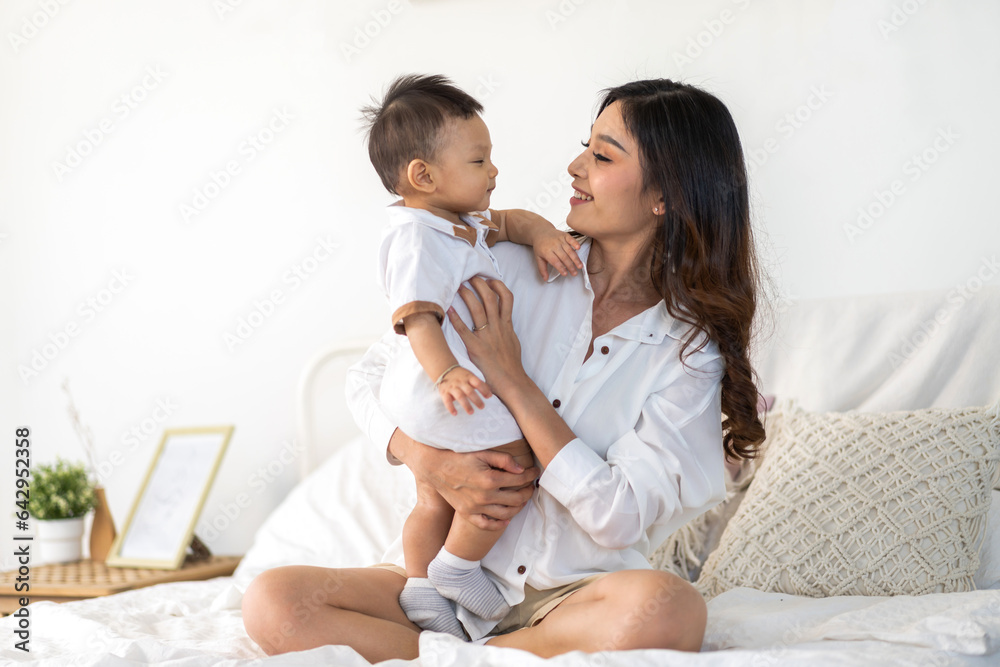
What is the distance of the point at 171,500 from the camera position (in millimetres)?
2348

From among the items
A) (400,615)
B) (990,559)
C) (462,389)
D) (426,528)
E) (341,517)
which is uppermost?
(462,389)

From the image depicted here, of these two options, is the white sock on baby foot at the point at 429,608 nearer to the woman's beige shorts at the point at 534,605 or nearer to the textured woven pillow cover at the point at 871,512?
the woman's beige shorts at the point at 534,605

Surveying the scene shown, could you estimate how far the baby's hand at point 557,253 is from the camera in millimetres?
1377

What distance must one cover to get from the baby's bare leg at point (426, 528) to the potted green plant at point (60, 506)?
58.1 inches

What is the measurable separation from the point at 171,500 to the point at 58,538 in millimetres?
333

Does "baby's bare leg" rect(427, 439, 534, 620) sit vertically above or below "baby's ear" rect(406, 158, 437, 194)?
below

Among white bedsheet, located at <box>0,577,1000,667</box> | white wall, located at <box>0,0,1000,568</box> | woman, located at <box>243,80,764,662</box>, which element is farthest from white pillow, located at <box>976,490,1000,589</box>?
white wall, located at <box>0,0,1000,568</box>

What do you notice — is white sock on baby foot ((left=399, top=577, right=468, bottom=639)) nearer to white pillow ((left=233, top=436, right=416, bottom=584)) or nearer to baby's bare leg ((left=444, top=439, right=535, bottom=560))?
baby's bare leg ((left=444, top=439, right=535, bottom=560))

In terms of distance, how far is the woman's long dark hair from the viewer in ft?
4.48

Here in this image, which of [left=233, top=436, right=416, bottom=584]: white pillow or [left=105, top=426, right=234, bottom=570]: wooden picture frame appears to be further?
[left=105, top=426, right=234, bottom=570]: wooden picture frame

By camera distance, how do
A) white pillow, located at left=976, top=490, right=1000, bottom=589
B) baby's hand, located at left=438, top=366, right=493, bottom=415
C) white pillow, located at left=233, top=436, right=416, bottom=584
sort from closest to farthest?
baby's hand, located at left=438, top=366, right=493, bottom=415, white pillow, located at left=976, top=490, right=1000, bottom=589, white pillow, located at left=233, top=436, right=416, bottom=584

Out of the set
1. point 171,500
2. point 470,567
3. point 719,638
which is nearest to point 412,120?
point 470,567

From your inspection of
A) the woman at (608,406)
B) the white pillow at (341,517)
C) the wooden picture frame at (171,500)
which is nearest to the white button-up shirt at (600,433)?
the woman at (608,406)

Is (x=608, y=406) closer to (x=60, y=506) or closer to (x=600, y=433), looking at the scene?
(x=600, y=433)
